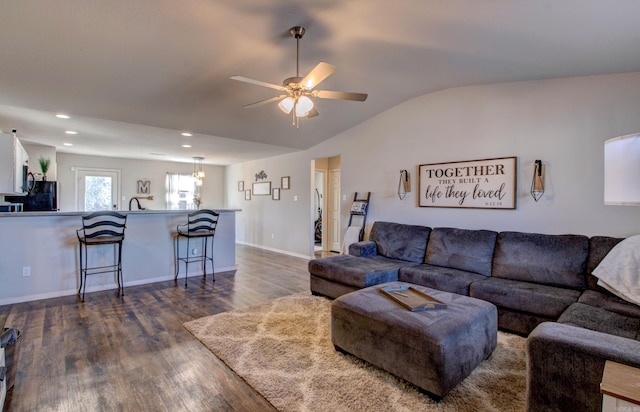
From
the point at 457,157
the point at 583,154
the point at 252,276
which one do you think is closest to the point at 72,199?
the point at 252,276

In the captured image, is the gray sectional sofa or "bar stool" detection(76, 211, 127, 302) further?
"bar stool" detection(76, 211, 127, 302)

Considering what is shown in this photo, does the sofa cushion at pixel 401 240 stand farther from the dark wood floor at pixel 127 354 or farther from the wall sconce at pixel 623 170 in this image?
the wall sconce at pixel 623 170

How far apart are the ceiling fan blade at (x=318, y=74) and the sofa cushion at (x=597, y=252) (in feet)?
9.36

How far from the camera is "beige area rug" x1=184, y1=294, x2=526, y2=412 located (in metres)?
1.90

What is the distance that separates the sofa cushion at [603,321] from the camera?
6.42 feet

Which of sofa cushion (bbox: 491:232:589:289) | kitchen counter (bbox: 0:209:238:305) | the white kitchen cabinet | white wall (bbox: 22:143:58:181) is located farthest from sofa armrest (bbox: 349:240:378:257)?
white wall (bbox: 22:143:58:181)

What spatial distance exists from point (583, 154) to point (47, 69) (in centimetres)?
529

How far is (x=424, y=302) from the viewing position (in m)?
2.31

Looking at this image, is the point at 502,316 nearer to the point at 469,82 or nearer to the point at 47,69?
the point at 469,82

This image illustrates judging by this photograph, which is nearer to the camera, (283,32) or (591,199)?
(283,32)

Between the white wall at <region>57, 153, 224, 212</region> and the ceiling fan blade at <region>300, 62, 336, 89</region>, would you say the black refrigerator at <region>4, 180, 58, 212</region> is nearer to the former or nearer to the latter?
the white wall at <region>57, 153, 224, 212</region>

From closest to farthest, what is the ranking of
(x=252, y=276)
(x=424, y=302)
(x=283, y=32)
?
(x=424, y=302), (x=283, y=32), (x=252, y=276)

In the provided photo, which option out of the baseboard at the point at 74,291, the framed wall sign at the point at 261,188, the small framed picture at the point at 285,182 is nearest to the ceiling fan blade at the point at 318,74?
the baseboard at the point at 74,291

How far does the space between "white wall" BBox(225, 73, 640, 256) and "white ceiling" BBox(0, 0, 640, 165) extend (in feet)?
0.78
